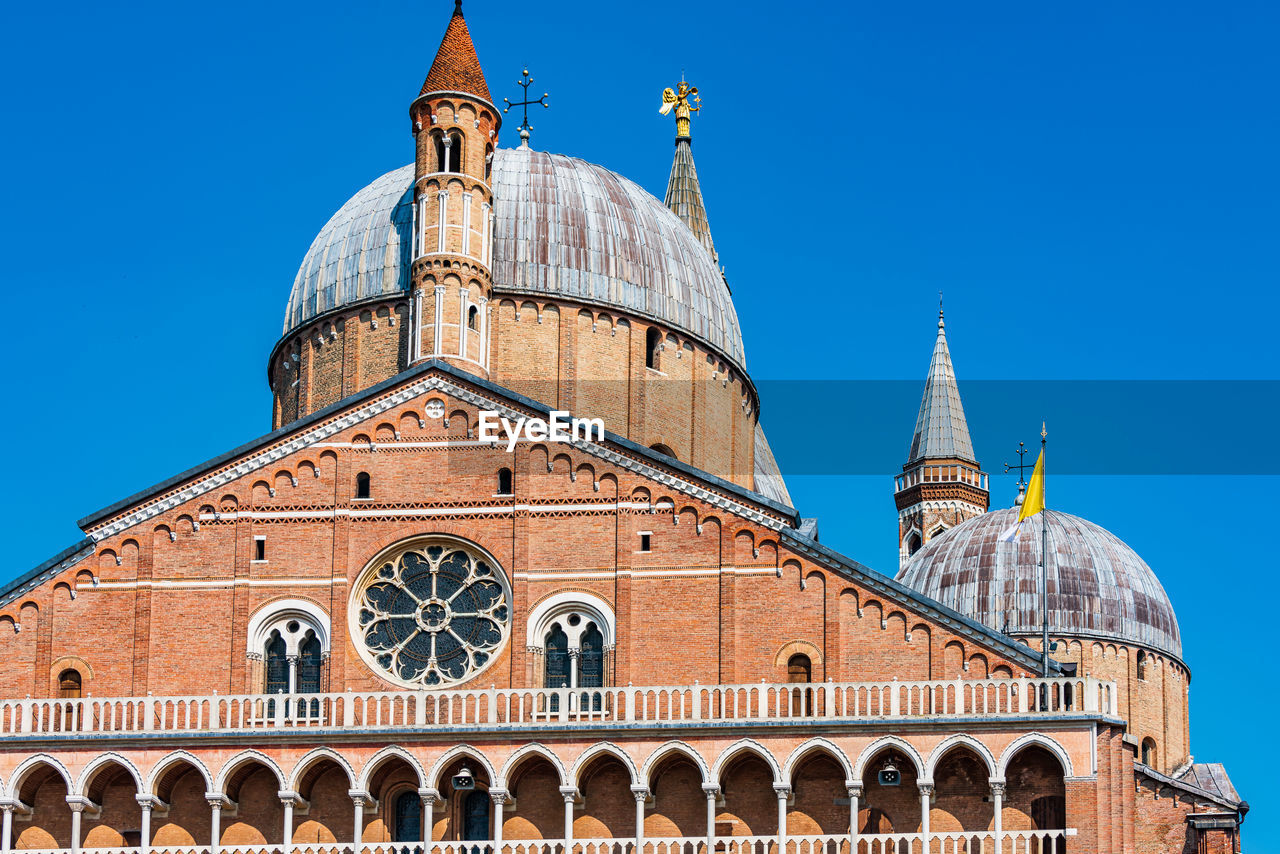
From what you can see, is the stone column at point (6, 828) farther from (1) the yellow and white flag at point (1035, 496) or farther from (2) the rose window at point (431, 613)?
(1) the yellow and white flag at point (1035, 496)

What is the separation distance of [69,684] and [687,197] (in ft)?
107

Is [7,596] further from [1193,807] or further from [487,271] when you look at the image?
[1193,807]

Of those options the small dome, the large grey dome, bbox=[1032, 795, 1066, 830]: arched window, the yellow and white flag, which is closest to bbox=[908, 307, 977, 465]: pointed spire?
the small dome

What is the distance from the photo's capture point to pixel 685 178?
2822 inches

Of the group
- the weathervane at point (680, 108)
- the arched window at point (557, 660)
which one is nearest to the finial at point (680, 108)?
the weathervane at point (680, 108)

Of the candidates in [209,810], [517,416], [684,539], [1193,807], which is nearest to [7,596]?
[209,810]

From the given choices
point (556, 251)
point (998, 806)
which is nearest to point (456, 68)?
point (556, 251)

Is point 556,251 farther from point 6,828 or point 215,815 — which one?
point 6,828

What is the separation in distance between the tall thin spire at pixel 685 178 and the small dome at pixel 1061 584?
39.9 ft

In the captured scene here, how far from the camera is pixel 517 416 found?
44.6 m

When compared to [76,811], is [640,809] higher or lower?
higher

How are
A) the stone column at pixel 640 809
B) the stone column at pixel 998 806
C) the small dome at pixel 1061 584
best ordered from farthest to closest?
the small dome at pixel 1061 584 < the stone column at pixel 640 809 < the stone column at pixel 998 806

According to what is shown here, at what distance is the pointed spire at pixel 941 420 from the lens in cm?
8169

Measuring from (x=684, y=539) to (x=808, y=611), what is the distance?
283cm
